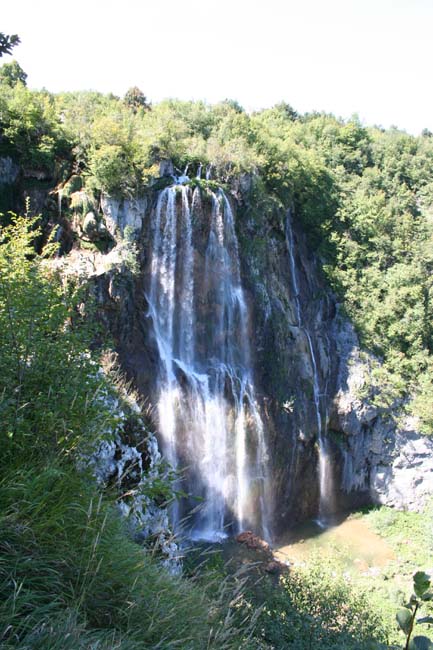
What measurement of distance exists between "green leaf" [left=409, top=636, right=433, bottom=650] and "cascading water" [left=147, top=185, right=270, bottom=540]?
11.6 metres

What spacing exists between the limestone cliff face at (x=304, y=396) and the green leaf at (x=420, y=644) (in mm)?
12750

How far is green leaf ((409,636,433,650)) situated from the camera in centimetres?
214

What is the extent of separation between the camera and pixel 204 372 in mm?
14492

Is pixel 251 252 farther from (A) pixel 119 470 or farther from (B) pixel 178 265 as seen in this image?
(A) pixel 119 470

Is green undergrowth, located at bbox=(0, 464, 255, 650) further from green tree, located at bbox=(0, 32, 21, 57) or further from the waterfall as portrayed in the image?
the waterfall

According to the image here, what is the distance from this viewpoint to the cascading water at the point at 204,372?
13773mm

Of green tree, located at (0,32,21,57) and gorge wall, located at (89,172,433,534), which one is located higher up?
green tree, located at (0,32,21,57)

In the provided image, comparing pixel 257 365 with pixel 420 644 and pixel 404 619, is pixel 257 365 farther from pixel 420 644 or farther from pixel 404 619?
pixel 420 644

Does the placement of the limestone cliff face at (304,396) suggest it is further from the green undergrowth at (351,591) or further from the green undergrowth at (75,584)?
the green undergrowth at (75,584)

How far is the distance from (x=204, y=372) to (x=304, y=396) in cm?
442

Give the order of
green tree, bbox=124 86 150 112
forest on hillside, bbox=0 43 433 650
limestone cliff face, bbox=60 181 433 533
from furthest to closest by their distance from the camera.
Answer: green tree, bbox=124 86 150 112
limestone cliff face, bbox=60 181 433 533
forest on hillside, bbox=0 43 433 650

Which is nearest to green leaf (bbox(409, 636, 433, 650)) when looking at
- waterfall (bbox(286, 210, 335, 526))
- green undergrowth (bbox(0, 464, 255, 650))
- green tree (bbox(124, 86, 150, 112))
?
green undergrowth (bbox(0, 464, 255, 650))

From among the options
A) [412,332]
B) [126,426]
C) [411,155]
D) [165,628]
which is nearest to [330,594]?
[126,426]

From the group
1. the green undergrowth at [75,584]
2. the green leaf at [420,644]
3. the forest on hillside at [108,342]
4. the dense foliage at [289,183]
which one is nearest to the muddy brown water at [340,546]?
the forest on hillside at [108,342]
